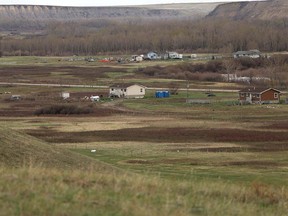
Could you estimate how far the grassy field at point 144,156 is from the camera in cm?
1084

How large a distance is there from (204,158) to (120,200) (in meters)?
24.5

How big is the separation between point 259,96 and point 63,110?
1997 centimetres

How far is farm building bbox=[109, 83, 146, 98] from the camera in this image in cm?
7981

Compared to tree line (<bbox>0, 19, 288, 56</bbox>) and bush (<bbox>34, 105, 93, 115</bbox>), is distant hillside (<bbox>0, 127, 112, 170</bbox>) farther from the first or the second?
tree line (<bbox>0, 19, 288, 56</bbox>)

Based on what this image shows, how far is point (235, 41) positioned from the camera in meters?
160

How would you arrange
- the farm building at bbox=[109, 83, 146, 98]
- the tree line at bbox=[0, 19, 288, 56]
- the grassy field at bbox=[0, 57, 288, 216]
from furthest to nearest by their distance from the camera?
1. the tree line at bbox=[0, 19, 288, 56]
2. the farm building at bbox=[109, 83, 146, 98]
3. the grassy field at bbox=[0, 57, 288, 216]

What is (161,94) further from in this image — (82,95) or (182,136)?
(182,136)

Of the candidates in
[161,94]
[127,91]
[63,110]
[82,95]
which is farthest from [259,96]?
[82,95]

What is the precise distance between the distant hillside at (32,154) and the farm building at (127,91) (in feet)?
186

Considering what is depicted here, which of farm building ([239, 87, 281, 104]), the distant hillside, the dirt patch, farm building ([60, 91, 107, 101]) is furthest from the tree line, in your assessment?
the distant hillside

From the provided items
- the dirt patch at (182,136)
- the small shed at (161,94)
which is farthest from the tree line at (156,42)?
the dirt patch at (182,136)

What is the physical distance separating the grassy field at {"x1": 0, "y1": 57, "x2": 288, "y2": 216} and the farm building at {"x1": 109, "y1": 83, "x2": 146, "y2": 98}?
167cm

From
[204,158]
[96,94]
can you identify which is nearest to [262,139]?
[204,158]

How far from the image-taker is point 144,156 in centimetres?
3578
